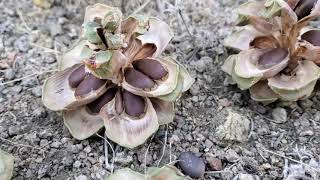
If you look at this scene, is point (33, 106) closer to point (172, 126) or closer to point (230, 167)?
point (172, 126)

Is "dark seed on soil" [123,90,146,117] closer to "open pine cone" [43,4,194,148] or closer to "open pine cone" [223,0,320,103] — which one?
"open pine cone" [43,4,194,148]

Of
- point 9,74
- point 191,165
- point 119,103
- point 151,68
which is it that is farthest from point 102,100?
point 9,74

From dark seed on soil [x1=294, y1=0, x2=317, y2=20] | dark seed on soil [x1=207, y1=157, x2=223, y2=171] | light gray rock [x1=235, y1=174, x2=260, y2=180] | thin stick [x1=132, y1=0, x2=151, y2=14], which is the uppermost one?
dark seed on soil [x1=294, y1=0, x2=317, y2=20]

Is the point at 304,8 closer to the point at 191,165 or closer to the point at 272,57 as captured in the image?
the point at 272,57

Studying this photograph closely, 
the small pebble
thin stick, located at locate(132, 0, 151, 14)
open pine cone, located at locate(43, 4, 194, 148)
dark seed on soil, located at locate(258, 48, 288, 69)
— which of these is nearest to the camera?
open pine cone, located at locate(43, 4, 194, 148)

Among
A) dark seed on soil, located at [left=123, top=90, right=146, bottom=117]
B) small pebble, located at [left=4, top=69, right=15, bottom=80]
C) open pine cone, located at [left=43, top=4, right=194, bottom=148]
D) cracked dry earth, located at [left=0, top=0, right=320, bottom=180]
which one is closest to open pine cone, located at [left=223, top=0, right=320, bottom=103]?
cracked dry earth, located at [left=0, top=0, right=320, bottom=180]

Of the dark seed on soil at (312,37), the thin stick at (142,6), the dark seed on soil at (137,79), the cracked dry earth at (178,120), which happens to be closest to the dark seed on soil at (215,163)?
the cracked dry earth at (178,120)

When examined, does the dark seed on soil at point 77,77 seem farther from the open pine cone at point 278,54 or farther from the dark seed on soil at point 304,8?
the dark seed on soil at point 304,8
